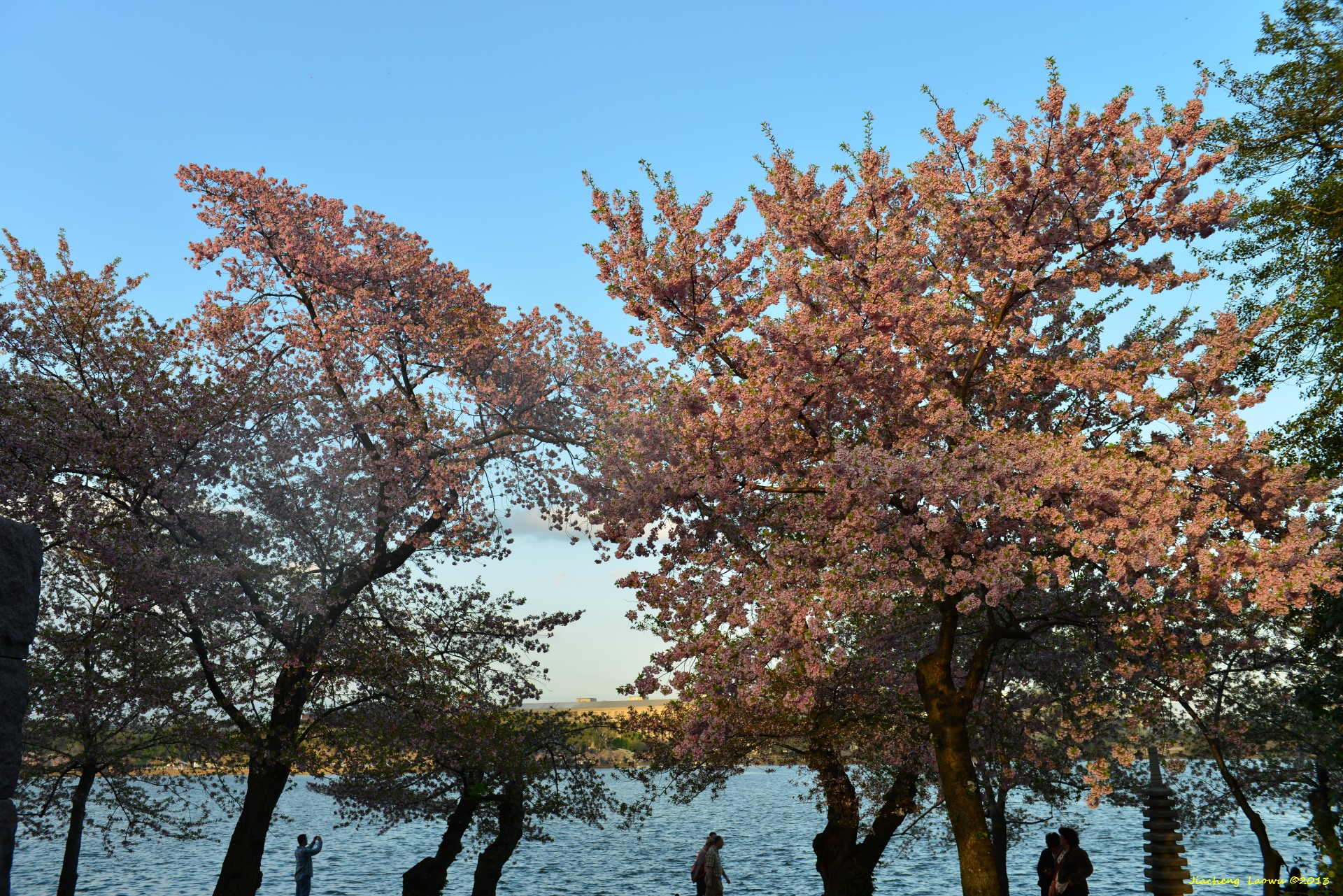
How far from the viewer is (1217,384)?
47.6 ft

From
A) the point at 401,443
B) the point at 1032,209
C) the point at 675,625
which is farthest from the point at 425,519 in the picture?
the point at 1032,209

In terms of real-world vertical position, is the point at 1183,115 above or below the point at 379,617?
above

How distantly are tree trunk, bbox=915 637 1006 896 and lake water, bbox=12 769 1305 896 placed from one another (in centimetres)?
1676

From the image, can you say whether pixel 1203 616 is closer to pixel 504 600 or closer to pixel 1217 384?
pixel 1217 384

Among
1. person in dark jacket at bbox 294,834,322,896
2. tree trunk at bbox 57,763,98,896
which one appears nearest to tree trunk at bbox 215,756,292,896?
person in dark jacket at bbox 294,834,322,896

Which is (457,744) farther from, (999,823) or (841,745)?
(999,823)

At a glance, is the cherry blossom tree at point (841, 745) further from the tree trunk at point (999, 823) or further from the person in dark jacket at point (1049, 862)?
the person in dark jacket at point (1049, 862)

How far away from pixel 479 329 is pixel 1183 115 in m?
15.1

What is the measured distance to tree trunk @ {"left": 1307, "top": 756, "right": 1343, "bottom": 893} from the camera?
12.9 m

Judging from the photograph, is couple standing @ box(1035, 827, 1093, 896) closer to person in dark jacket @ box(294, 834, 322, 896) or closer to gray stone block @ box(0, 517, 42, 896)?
gray stone block @ box(0, 517, 42, 896)

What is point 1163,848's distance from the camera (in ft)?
47.0

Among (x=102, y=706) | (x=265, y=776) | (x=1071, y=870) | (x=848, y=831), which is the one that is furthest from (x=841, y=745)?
(x=102, y=706)

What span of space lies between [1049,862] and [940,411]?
10986 mm

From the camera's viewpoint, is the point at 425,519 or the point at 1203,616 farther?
the point at 425,519
